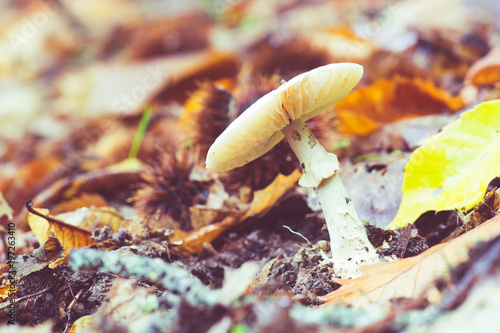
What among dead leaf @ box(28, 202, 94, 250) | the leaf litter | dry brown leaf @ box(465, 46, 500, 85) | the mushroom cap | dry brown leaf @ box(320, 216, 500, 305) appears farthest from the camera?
dry brown leaf @ box(465, 46, 500, 85)

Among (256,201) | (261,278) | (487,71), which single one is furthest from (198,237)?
(487,71)

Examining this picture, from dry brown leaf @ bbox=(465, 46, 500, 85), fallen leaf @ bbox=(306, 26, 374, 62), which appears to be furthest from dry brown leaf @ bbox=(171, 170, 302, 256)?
fallen leaf @ bbox=(306, 26, 374, 62)

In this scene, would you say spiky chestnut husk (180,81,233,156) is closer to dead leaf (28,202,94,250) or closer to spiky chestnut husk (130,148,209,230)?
spiky chestnut husk (130,148,209,230)

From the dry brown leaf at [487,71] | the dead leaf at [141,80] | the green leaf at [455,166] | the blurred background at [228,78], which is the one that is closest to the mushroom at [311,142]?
the green leaf at [455,166]

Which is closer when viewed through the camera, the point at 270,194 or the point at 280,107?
the point at 280,107

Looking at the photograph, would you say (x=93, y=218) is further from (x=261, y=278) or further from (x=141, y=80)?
(x=141, y=80)

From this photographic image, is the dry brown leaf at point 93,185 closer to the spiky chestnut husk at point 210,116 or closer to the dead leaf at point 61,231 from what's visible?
Answer: the spiky chestnut husk at point 210,116

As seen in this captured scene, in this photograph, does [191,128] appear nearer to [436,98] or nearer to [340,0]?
[436,98]
